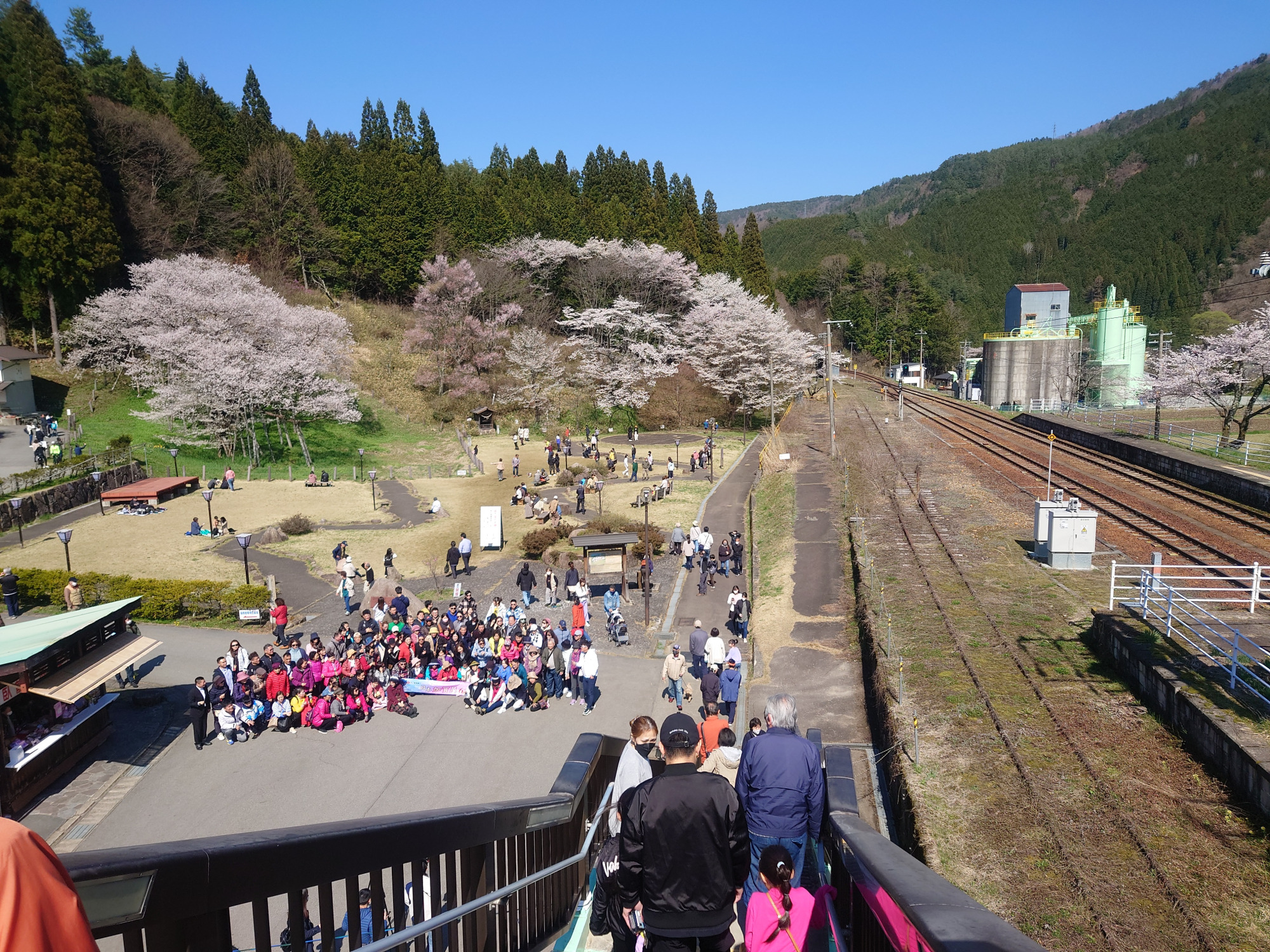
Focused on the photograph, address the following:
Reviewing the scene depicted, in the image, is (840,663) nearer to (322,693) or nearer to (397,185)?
(322,693)

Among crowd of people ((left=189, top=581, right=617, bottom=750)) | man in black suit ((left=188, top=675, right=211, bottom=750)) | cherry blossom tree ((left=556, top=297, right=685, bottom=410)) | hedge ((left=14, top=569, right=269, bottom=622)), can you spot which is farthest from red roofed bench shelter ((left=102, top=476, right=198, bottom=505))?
cherry blossom tree ((left=556, top=297, right=685, bottom=410))

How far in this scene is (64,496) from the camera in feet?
99.6

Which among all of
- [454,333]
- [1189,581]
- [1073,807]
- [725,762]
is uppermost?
[454,333]

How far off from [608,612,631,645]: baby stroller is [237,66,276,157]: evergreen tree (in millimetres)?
59949

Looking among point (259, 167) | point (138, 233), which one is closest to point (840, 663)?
point (138, 233)

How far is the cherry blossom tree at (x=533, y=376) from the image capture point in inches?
2167

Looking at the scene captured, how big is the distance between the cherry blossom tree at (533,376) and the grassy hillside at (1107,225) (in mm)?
60265

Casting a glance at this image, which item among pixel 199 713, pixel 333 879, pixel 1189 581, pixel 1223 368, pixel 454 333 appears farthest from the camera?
pixel 454 333

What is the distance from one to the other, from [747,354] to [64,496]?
38.2 m

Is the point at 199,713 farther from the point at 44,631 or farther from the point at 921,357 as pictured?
the point at 921,357

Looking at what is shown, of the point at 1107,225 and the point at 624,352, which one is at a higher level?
the point at 1107,225

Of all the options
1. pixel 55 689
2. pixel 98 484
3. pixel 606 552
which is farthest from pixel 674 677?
pixel 98 484

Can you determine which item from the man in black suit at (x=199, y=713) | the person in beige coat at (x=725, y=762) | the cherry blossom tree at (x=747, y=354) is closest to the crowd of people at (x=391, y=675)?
the man in black suit at (x=199, y=713)

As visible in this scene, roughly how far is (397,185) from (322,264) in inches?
335
